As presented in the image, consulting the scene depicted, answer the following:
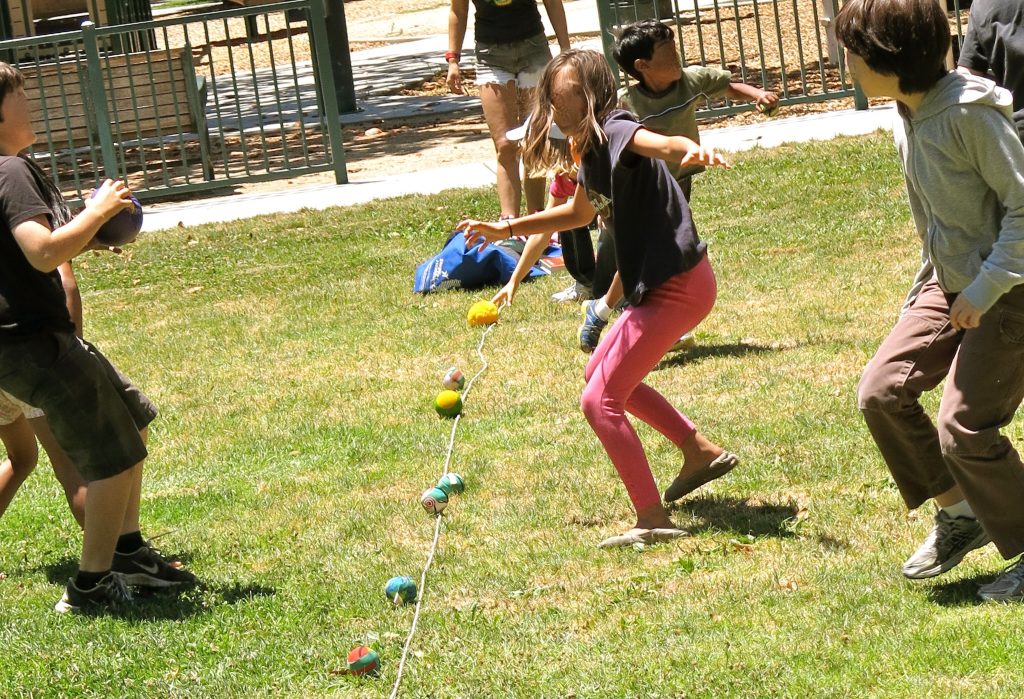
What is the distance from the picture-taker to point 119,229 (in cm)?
455

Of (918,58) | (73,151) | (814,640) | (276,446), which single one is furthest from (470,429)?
(73,151)

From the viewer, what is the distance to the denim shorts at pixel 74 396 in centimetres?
445

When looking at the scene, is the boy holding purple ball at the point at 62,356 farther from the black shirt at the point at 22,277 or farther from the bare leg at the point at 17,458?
the bare leg at the point at 17,458

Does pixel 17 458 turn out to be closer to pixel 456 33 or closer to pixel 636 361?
pixel 636 361

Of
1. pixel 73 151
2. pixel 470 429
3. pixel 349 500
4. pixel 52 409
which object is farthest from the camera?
pixel 73 151

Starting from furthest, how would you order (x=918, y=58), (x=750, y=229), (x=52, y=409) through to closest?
(x=750, y=229), (x=52, y=409), (x=918, y=58)

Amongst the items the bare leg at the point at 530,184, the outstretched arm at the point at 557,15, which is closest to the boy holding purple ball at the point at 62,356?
the bare leg at the point at 530,184

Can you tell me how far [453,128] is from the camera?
15.6 m

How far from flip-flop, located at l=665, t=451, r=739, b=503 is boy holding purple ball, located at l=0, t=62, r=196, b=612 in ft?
6.02

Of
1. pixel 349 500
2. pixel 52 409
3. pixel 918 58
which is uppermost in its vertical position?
pixel 918 58

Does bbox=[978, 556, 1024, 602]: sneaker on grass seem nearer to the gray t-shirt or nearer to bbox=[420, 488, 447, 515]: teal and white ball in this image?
the gray t-shirt

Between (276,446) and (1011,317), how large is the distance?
366 centimetres

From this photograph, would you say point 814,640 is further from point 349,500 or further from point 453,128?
point 453,128

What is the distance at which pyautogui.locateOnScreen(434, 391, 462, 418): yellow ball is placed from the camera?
649 cm
